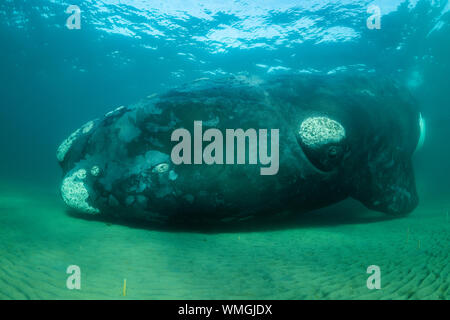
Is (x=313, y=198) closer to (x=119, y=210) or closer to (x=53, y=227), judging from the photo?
(x=119, y=210)

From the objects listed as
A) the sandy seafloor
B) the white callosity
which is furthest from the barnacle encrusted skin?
the white callosity

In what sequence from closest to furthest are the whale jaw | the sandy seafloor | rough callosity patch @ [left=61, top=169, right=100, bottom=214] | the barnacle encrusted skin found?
the sandy seafloor, the barnacle encrusted skin, rough callosity patch @ [left=61, top=169, right=100, bottom=214], the whale jaw

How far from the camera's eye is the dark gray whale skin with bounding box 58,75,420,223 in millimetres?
6859

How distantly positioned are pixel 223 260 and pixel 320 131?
4.58m

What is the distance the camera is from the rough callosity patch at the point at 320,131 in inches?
287

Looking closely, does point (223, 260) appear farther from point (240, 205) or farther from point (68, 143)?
point (68, 143)

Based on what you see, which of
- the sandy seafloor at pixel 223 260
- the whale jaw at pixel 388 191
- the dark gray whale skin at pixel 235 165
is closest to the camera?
the sandy seafloor at pixel 223 260

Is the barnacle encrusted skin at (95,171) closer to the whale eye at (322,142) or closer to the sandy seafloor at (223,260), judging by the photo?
the sandy seafloor at (223,260)

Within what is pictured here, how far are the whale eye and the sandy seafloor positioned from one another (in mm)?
2008

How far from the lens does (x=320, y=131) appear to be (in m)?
7.32

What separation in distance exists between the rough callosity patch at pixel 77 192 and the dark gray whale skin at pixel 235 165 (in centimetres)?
3

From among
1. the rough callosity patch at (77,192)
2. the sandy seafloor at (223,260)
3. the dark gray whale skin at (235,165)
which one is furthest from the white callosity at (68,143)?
the sandy seafloor at (223,260)

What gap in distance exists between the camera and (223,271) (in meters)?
4.49

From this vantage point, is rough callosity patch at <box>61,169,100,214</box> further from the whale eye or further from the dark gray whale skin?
the whale eye
